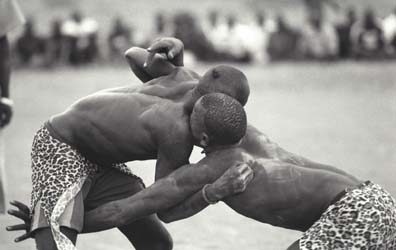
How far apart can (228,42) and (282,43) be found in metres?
1.26

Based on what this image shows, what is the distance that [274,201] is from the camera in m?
4.32

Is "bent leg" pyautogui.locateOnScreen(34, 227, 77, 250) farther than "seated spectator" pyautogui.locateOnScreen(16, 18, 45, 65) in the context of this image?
No

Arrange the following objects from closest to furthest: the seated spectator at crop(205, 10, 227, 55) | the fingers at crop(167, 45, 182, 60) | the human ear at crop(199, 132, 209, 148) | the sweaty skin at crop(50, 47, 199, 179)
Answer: the human ear at crop(199, 132, 209, 148) → the sweaty skin at crop(50, 47, 199, 179) → the fingers at crop(167, 45, 182, 60) → the seated spectator at crop(205, 10, 227, 55)

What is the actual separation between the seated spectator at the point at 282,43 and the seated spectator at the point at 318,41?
233mm

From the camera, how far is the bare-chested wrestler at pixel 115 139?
4.41 metres

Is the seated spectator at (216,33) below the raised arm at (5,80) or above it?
below

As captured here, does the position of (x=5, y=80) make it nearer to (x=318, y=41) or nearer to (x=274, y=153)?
(x=274, y=153)

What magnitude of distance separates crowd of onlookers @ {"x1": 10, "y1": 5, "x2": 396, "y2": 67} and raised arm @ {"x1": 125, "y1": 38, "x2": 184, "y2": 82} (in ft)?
53.8

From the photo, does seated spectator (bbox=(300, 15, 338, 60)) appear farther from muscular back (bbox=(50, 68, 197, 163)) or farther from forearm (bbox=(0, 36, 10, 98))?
muscular back (bbox=(50, 68, 197, 163))

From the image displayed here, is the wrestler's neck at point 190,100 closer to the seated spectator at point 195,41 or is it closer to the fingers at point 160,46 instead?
the fingers at point 160,46

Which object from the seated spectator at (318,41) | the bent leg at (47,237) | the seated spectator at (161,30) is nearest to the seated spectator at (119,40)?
the seated spectator at (161,30)

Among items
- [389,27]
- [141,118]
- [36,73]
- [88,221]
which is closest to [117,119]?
[141,118]

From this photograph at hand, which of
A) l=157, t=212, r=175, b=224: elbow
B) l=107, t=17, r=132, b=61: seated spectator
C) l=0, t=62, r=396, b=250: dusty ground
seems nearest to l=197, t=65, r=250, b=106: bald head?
l=157, t=212, r=175, b=224: elbow

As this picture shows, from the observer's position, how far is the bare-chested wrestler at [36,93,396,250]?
418 cm
